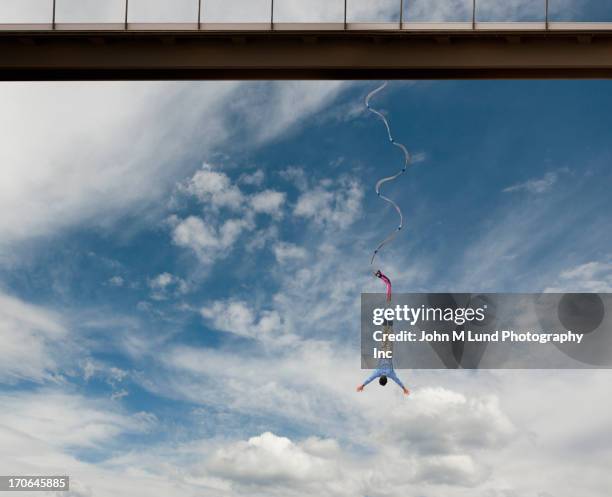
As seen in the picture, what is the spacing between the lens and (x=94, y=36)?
2027 cm

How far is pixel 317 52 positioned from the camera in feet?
66.4

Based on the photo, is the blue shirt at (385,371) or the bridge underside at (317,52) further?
the blue shirt at (385,371)

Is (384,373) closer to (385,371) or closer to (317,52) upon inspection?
(385,371)

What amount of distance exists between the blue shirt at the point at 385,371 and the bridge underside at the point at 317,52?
729cm

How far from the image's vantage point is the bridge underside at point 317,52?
1997cm

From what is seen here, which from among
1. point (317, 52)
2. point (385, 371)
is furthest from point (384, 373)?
point (317, 52)

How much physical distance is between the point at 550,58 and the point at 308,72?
562 cm

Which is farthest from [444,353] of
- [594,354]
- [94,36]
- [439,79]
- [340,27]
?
[94,36]

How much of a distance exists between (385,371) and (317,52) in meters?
8.16

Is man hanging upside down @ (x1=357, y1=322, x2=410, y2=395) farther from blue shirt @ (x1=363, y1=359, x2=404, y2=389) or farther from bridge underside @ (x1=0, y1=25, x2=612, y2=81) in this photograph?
bridge underside @ (x1=0, y1=25, x2=612, y2=81)

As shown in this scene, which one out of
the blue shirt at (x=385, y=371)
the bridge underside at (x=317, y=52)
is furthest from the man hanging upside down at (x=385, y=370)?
the bridge underside at (x=317, y=52)

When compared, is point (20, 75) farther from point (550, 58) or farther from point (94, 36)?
point (550, 58)

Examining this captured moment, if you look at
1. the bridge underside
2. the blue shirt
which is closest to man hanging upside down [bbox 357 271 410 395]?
the blue shirt

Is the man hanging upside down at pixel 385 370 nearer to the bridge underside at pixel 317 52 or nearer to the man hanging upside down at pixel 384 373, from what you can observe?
the man hanging upside down at pixel 384 373
